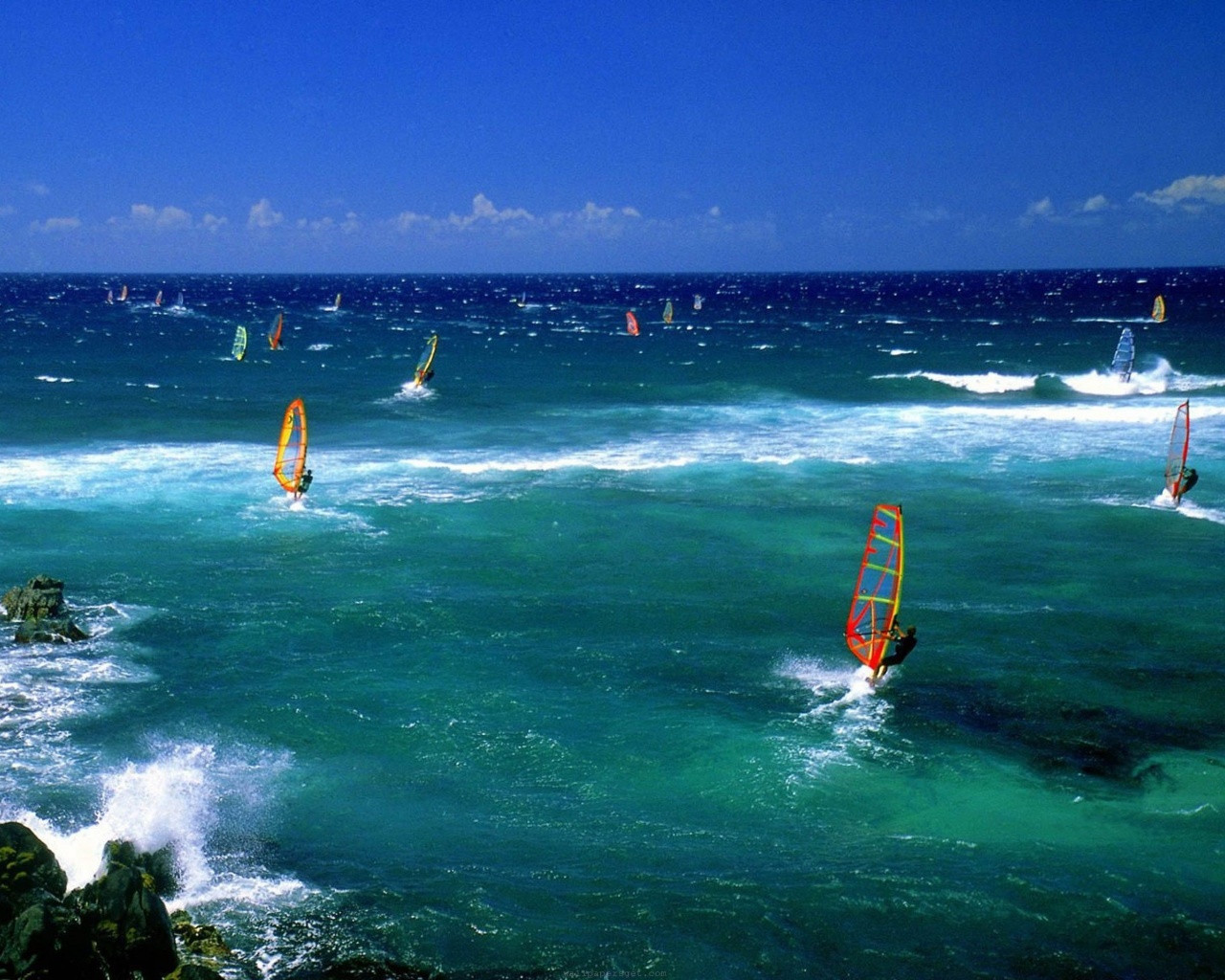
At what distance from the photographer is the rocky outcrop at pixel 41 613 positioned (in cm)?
1892

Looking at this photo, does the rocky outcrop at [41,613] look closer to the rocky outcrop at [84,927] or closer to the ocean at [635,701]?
the ocean at [635,701]

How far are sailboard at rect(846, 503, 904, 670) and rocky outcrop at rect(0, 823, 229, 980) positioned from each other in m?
10.1

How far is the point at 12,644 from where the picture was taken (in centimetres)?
1878

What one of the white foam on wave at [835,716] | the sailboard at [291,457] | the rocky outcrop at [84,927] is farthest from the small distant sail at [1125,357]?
the rocky outcrop at [84,927]

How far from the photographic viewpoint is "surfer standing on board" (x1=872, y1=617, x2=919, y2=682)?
639 inches

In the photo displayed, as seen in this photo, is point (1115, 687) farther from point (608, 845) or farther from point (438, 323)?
point (438, 323)

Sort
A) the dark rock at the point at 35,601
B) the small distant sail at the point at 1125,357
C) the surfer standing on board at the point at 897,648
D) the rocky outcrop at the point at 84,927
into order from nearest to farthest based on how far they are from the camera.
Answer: the rocky outcrop at the point at 84,927 → the surfer standing on board at the point at 897,648 → the dark rock at the point at 35,601 → the small distant sail at the point at 1125,357

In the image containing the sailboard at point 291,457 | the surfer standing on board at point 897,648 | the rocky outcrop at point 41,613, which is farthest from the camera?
the sailboard at point 291,457

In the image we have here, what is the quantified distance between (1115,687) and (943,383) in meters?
41.9

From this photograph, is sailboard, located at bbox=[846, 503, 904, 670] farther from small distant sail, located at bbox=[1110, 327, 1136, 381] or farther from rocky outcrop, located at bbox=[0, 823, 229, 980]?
small distant sail, located at bbox=[1110, 327, 1136, 381]

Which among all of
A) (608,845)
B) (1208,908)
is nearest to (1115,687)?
(1208,908)

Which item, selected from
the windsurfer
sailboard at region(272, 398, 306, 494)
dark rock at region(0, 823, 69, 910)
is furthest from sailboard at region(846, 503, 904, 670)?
the windsurfer

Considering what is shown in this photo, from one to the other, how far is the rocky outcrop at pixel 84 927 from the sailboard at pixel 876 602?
10101mm

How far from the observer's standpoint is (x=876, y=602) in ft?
58.6
